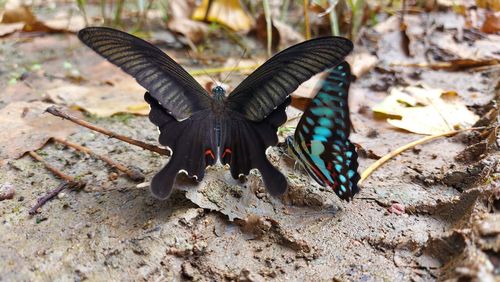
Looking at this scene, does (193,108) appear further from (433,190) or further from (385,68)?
(385,68)

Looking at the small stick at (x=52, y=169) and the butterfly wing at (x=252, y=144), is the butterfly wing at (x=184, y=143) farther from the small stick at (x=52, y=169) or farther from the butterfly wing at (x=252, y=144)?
the small stick at (x=52, y=169)

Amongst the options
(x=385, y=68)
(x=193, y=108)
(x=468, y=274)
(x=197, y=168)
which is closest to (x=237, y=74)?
(x=385, y=68)

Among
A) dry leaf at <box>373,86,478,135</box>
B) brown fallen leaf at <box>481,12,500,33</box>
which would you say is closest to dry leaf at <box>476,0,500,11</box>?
brown fallen leaf at <box>481,12,500,33</box>

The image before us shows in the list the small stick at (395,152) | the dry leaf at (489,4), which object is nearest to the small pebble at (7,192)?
the small stick at (395,152)

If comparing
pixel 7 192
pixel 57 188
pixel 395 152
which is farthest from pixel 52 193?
pixel 395 152

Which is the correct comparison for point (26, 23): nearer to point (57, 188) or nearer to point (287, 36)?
point (287, 36)

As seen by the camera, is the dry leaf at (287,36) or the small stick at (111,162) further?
the dry leaf at (287,36)
